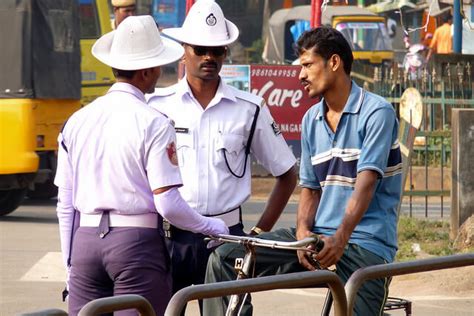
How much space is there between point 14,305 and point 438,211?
291 inches

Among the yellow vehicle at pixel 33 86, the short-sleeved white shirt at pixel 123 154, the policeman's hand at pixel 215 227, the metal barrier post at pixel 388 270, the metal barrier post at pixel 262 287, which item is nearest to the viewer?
the metal barrier post at pixel 262 287

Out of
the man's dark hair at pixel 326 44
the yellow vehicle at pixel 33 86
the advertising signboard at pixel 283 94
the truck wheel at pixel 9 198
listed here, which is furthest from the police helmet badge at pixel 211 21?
the advertising signboard at pixel 283 94

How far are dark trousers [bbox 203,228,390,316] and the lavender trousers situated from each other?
0.79 ft

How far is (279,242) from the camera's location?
511cm

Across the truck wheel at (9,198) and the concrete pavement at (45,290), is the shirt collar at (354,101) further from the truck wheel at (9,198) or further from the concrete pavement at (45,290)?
the truck wheel at (9,198)

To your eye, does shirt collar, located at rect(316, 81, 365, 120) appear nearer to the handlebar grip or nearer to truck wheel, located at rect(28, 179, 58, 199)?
the handlebar grip

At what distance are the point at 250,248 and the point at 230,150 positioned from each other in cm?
80

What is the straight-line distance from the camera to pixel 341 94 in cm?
564

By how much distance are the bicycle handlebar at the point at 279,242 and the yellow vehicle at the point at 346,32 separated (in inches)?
1000

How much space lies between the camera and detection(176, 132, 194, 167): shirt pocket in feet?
19.4

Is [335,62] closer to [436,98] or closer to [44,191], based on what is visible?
[44,191]

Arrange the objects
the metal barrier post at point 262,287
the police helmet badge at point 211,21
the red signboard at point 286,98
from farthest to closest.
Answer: the red signboard at point 286,98 → the police helmet badge at point 211,21 → the metal barrier post at point 262,287

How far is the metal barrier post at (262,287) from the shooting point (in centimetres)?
420

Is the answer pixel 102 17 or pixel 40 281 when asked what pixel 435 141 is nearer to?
pixel 102 17
